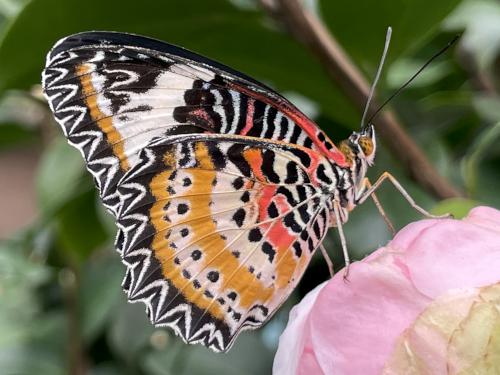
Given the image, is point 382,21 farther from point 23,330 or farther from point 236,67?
point 23,330

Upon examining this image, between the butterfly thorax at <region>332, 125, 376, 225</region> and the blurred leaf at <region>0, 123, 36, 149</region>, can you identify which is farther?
the blurred leaf at <region>0, 123, 36, 149</region>

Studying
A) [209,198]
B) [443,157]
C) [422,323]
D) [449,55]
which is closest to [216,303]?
[209,198]

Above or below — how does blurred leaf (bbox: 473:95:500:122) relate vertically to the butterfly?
below

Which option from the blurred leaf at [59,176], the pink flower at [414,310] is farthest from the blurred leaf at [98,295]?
the pink flower at [414,310]

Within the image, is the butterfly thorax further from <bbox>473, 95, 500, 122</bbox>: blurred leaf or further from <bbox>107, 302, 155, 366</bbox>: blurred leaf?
<bbox>107, 302, 155, 366</bbox>: blurred leaf

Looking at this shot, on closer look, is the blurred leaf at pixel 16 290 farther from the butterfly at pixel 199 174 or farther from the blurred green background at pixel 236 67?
the butterfly at pixel 199 174

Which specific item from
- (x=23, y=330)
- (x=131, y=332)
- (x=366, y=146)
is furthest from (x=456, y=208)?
(x=23, y=330)

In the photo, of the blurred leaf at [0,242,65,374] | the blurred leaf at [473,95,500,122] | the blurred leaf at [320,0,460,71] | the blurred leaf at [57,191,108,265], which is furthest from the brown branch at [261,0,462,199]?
the blurred leaf at [0,242,65,374]

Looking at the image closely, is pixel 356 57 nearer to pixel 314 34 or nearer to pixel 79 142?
pixel 314 34
